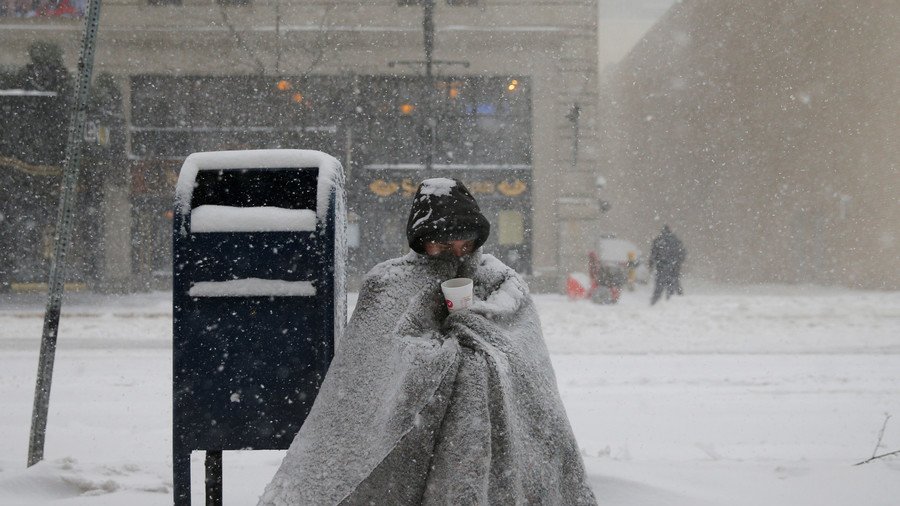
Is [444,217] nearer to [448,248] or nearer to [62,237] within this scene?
[448,248]

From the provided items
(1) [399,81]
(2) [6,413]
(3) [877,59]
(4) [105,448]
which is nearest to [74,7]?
(1) [399,81]

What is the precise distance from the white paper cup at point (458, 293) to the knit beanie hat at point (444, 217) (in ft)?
0.73

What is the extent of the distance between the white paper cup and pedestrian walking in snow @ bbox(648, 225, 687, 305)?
46.2 feet

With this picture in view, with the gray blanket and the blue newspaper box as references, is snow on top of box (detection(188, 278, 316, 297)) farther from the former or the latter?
the gray blanket

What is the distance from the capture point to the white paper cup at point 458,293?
93.8 inches

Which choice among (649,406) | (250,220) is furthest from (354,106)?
(250,220)

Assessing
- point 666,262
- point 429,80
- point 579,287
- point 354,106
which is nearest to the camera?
point 579,287

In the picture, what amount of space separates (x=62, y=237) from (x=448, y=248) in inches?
98.7

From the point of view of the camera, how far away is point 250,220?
2875 mm

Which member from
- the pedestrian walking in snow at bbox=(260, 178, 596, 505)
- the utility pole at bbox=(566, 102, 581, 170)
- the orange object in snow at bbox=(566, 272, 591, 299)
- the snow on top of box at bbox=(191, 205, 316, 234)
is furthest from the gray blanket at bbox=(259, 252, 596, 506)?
the utility pole at bbox=(566, 102, 581, 170)

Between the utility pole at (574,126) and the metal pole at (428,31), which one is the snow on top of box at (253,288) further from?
the utility pole at (574,126)

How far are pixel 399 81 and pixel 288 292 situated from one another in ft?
51.0

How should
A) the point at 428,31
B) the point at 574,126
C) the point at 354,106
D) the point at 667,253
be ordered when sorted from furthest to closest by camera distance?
the point at 574,126
the point at 354,106
the point at 667,253
the point at 428,31

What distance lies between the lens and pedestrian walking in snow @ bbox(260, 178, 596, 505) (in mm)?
2330
